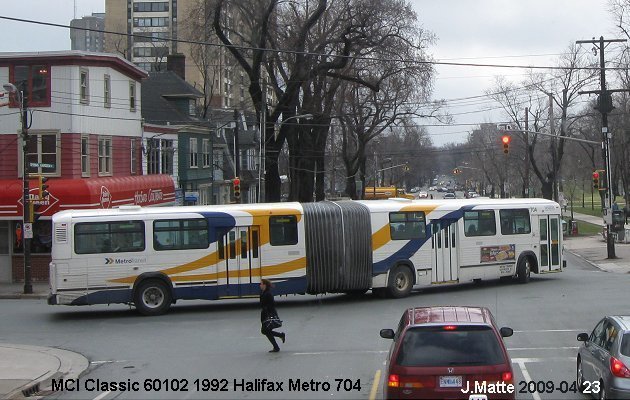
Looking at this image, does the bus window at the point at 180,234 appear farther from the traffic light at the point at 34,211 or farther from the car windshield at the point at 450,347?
the car windshield at the point at 450,347

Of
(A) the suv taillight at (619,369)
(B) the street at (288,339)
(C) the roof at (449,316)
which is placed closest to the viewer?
(C) the roof at (449,316)

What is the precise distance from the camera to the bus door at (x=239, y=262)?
25109 mm

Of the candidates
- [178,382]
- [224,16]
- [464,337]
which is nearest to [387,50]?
[224,16]

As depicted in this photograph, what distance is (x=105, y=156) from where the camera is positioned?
41.7 meters

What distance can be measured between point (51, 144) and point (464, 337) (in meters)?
32.1

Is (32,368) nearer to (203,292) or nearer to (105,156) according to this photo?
(203,292)

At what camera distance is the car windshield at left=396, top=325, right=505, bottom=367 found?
9789 mm

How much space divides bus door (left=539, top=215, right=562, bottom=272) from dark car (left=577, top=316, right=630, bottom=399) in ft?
59.7

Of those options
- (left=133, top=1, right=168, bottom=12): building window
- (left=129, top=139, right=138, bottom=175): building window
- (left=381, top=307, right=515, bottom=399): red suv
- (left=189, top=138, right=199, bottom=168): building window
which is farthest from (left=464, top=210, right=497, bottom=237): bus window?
(left=133, top=1, right=168, bottom=12): building window

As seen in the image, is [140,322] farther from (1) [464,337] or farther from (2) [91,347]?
(1) [464,337]

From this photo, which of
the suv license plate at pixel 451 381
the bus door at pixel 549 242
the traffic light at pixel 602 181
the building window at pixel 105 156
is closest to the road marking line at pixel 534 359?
the suv license plate at pixel 451 381

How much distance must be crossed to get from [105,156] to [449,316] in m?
33.6

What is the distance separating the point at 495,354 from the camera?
9.85 meters

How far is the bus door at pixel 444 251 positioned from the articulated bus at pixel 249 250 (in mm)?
33
